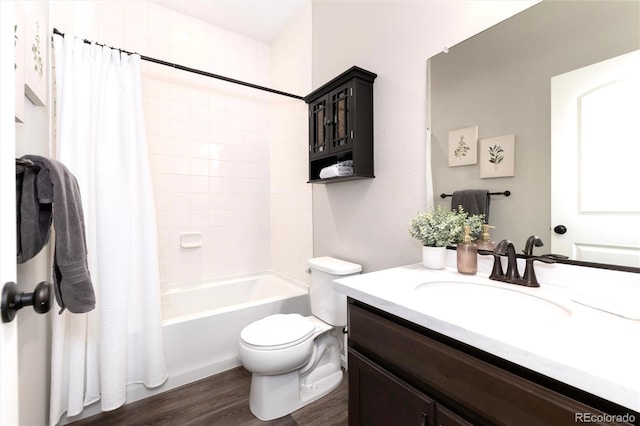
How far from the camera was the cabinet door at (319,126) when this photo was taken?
5.87 ft

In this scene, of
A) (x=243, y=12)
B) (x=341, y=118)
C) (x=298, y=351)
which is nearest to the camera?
(x=298, y=351)

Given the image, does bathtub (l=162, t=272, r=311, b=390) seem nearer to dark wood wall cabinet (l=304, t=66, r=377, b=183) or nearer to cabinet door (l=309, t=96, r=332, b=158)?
dark wood wall cabinet (l=304, t=66, r=377, b=183)

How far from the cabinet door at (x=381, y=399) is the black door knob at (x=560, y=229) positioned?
74 centimetres

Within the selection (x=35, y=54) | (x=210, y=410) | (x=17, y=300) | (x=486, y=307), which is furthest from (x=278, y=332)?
(x=35, y=54)

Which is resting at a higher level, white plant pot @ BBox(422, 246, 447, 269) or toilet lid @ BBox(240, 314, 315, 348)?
white plant pot @ BBox(422, 246, 447, 269)

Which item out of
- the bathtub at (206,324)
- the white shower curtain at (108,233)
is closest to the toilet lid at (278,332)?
the bathtub at (206,324)

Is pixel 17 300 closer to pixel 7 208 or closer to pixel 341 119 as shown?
pixel 7 208

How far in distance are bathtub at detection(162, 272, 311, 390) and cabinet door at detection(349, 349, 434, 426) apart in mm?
1125

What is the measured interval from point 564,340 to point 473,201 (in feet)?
2.37

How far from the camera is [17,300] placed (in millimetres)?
550

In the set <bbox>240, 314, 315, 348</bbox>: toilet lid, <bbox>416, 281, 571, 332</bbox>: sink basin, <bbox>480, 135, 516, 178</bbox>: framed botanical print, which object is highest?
<bbox>480, 135, 516, 178</bbox>: framed botanical print

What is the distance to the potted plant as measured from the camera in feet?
3.93

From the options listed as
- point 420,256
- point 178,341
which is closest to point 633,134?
point 420,256

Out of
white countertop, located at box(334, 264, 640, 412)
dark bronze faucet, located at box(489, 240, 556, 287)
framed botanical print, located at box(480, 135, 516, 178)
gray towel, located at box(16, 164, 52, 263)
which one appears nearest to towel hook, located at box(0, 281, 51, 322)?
gray towel, located at box(16, 164, 52, 263)
